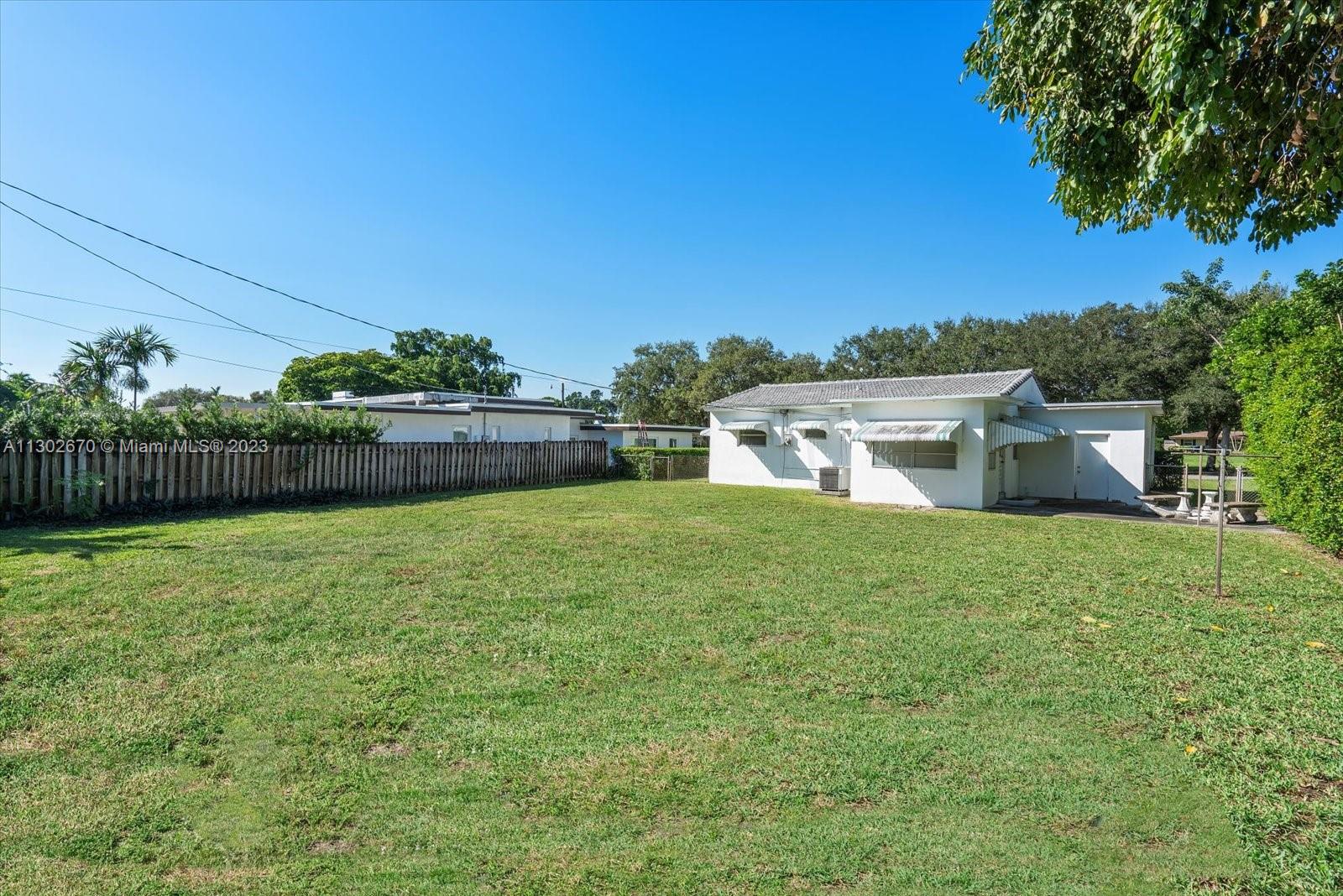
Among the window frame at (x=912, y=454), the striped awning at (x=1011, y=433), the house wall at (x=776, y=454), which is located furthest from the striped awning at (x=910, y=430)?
the house wall at (x=776, y=454)

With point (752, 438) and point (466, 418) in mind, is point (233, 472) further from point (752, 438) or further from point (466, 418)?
point (752, 438)

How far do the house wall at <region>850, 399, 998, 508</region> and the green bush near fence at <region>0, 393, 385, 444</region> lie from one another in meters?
13.4

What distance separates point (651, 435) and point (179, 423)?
92.1ft

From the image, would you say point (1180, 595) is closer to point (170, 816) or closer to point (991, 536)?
point (991, 536)

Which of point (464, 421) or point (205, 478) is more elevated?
point (464, 421)

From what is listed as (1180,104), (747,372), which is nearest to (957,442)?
(1180,104)

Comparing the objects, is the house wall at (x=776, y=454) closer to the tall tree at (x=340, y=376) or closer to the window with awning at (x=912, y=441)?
the window with awning at (x=912, y=441)

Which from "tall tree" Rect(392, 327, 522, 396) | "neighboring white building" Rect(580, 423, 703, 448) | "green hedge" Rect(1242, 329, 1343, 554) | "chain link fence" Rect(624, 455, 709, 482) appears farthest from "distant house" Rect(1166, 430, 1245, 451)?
"tall tree" Rect(392, 327, 522, 396)

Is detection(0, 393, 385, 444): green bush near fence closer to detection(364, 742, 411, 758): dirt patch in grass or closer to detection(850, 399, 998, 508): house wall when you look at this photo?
detection(364, 742, 411, 758): dirt patch in grass

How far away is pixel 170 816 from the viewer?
2.85 meters

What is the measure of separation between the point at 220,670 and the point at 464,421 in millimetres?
20275

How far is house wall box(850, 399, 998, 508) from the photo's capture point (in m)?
16.7

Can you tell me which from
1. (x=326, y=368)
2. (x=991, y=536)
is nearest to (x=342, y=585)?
(x=991, y=536)

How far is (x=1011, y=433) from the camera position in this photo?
1686 centimetres
